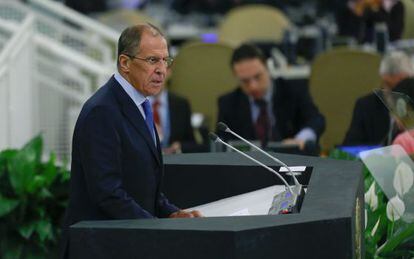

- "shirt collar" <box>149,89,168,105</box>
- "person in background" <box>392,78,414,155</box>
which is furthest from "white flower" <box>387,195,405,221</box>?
"shirt collar" <box>149,89,168,105</box>

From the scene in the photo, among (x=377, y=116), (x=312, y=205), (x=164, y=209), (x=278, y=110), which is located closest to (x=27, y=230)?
(x=278, y=110)

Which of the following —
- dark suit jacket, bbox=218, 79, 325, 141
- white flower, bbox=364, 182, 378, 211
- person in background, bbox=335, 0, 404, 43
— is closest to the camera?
white flower, bbox=364, 182, 378, 211

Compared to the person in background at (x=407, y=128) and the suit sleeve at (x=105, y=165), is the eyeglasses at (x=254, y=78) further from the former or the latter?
the suit sleeve at (x=105, y=165)

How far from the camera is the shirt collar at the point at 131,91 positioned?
411cm

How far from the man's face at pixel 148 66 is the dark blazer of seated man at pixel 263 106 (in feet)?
11.3

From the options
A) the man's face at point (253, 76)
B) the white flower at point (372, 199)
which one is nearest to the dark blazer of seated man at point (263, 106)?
the man's face at point (253, 76)

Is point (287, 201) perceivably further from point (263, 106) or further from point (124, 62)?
point (263, 106)

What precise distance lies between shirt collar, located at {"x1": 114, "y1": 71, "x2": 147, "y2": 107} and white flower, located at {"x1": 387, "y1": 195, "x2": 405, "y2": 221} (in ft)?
4.20

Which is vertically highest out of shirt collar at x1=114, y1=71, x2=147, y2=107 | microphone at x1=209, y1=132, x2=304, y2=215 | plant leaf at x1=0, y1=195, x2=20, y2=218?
shirt collar at x1=114, y1=71, x2=147, y2=107

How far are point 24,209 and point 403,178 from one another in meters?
2.66

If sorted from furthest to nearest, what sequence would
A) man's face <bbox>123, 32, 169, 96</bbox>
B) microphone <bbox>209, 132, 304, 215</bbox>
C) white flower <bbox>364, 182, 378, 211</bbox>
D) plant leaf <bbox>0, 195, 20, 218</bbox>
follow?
plant leaf <bbox>0, 195, 20, 218</bbox>
white flower <bbox>364, 182, 378, 211</bbox>
man's face <bbox>123, 32, 169, 96</bbox>
microphone <bbox>209, 132, 304, 215</bbox>

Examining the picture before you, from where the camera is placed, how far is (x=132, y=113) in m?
4.09

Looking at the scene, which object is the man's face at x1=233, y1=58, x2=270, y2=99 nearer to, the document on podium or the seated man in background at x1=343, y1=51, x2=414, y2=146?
the seated man in background at x1=343, y1=51, x2=414, y2=146

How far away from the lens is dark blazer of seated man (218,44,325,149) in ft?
25.0
